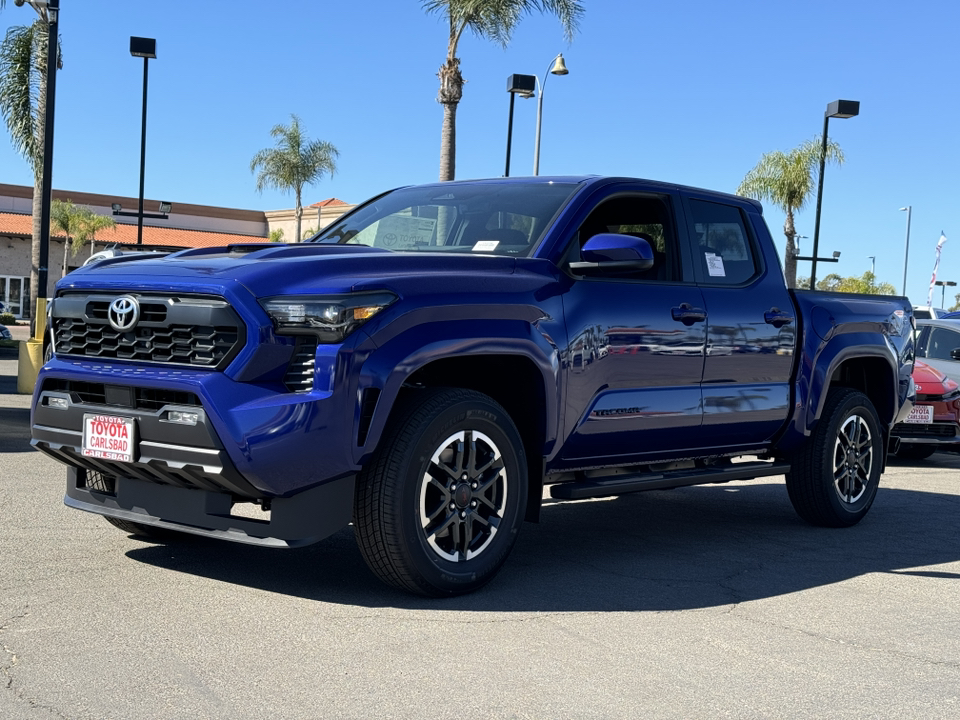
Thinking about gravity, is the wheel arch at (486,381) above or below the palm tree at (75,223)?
below

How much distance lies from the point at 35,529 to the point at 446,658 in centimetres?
294

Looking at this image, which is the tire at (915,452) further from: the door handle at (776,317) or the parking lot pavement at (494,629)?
the door handle at (776,317)

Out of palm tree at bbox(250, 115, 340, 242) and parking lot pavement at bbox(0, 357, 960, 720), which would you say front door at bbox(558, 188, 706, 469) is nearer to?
parking lot pavement at bbox(0, 357, 960, 720)

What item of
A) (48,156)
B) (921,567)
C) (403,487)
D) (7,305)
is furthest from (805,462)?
(7,305)

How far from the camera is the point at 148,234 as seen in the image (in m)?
64.8

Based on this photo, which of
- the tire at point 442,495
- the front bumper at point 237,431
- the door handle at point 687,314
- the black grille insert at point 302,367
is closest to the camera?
the front bumper at point 237,431

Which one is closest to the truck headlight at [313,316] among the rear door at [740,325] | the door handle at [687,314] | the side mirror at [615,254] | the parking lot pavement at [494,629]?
the parking lot pavement at [494,629]

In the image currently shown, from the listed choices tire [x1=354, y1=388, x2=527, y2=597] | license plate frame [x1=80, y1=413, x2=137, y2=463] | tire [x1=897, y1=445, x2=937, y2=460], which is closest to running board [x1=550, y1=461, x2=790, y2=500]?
tire [x1=354, y1=388, x2=527, y2=597]

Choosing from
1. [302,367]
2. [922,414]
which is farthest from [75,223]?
[302,367]

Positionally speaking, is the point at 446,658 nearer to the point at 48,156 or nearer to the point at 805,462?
the point at 805,462

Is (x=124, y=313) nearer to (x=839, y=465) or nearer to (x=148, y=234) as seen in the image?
(x=839, y=465)

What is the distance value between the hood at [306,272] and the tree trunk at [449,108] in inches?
769

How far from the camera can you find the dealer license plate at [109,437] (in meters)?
4.77

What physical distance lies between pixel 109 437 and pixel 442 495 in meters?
1.40
